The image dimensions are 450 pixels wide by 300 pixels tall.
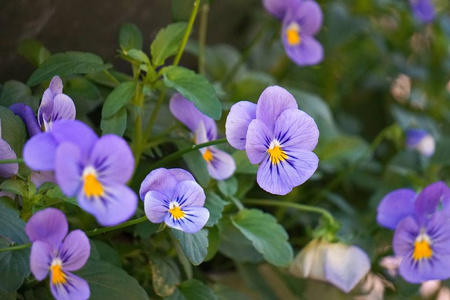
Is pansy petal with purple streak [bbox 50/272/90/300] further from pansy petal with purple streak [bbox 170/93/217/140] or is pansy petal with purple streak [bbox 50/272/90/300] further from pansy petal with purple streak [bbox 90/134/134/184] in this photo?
pansy petal with purple streak [bbox 170/93/217/140]

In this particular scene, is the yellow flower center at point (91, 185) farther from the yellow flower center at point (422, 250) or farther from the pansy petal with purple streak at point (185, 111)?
the yellow flower center at point (422, 250)

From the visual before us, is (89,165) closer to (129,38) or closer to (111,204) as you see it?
(111,204)

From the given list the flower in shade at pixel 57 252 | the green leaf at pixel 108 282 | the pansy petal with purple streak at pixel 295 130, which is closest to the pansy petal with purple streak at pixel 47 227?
the flower in shade at pixel 57 252

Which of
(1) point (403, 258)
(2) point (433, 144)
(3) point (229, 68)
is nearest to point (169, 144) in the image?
(3) point (229, 68)

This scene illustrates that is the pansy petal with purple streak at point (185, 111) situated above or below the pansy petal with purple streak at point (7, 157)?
above

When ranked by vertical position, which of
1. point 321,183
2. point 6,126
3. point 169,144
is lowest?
point 321,183

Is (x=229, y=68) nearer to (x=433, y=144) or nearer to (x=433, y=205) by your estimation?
(x=433, y=144)

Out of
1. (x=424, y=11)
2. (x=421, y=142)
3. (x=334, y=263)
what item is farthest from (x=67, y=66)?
(x=424, y=11)
